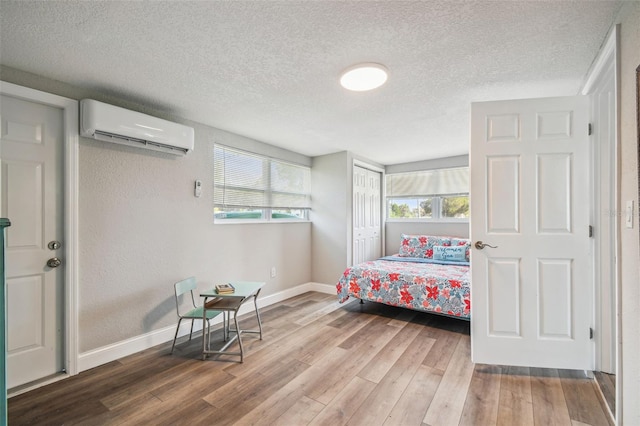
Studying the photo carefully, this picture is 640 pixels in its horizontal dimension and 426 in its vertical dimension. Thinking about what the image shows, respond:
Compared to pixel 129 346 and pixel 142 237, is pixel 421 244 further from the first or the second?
pixel 129 346

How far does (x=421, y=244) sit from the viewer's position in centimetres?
449

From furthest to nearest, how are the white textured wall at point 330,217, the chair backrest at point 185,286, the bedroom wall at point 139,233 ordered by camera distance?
the white textured wall at point 330,217
the chair backrest at point 185,286
the bedroom wall at point 139,233

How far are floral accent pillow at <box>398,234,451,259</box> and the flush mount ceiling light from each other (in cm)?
304

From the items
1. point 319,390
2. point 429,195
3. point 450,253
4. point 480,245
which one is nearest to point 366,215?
point 429,195

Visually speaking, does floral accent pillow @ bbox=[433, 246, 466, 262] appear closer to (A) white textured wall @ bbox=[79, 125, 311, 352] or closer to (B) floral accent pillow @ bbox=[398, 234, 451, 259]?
(B) floral accent pillow @ bbox=[398, 234, 451, 259]

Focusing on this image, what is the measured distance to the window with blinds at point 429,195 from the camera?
4.61m

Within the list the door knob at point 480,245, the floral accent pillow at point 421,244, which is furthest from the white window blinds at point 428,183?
the door knob at point 480,245

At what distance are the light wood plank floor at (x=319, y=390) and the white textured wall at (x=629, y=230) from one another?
0.49 meters

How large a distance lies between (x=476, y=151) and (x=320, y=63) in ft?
4.53

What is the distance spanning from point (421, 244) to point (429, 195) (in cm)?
96

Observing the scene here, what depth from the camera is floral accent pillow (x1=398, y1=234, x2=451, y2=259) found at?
435 centimetres

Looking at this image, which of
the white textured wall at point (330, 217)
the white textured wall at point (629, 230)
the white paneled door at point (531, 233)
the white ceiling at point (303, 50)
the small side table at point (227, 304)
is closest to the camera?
the white textured wall at point (629, 230)

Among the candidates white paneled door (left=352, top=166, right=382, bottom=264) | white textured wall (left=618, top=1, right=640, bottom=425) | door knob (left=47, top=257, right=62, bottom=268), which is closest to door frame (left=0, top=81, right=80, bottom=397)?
door knob (left=47, top=257, right=62, bottom=268)

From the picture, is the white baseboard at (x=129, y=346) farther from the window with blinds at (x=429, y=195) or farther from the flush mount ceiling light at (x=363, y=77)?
the window with blinds at (x=429, y=195)
